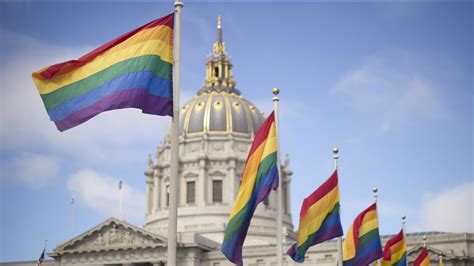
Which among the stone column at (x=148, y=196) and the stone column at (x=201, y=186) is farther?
the stone column at (x=148, y=196)

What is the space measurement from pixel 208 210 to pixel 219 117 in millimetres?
14625

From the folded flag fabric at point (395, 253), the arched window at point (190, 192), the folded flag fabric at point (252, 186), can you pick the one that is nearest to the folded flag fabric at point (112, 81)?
the folded flag fabric at point (252, 186)

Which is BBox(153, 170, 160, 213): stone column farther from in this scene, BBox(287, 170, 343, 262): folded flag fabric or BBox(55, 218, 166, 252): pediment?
BBox(287, 170, 343, 262): folded flag fabric

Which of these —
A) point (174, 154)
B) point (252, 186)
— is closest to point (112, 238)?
point (252, 186)

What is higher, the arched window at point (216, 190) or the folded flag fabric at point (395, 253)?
the arched window at point (216, 190)

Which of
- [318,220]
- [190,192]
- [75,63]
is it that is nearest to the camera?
[75,63]

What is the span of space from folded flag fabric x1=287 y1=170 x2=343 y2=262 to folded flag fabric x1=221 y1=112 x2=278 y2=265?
13.6 ft

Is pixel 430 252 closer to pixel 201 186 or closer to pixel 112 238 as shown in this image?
pixel 201 186

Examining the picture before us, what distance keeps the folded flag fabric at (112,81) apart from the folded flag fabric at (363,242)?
19913 millimetres

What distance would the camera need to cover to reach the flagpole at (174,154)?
2009 cm

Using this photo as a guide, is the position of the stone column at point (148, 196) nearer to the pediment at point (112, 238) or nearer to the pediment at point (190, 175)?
the pediment at point (190, 175)

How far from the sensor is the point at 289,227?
334 feet

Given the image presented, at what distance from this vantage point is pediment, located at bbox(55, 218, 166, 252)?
83750mm

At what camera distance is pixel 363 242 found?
38094 mm
